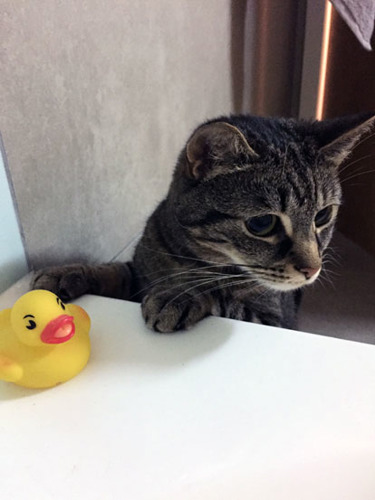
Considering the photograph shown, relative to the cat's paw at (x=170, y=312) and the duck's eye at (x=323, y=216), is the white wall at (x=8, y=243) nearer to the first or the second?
the cat's paw at (x=170, y=312)

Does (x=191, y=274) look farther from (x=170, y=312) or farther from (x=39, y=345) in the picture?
(x=39, y=345)

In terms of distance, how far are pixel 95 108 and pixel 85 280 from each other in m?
0.36

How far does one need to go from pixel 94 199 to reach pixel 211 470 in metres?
0.67

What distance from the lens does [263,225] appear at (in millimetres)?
803

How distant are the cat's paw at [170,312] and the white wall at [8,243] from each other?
0.26 m

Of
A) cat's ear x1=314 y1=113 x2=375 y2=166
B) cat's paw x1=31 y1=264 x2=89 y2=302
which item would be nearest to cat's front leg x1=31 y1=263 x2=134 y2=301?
cat's paw x1=31 y1=264 x2=89 y2=302

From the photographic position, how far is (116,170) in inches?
42.8

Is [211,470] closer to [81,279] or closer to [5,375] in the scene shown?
[5,375]

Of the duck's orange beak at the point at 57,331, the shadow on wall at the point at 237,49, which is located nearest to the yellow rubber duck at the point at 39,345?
the duck's orange beak at the point at 57,331

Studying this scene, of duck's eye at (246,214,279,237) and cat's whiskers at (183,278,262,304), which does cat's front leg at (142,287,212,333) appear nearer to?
cat's whiskers at (183,278,262,304)

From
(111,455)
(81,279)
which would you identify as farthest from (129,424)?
(81,279)

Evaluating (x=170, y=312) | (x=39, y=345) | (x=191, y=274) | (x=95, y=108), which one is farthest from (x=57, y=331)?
(x=95, y=108)

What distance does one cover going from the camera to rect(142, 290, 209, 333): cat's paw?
72 centimetres

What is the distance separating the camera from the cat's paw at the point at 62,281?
0.81m
